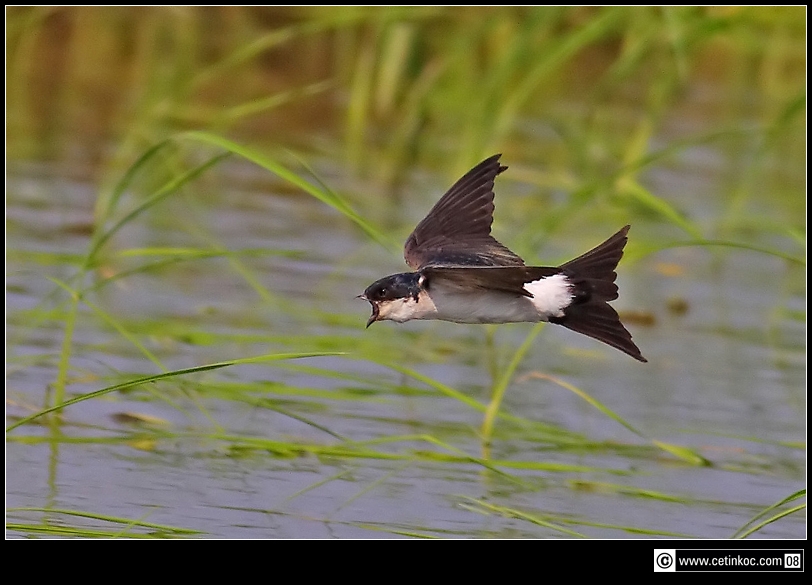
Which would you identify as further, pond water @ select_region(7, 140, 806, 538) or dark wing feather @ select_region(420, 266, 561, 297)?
pond water @ select_region(7, 140, 806, 538)

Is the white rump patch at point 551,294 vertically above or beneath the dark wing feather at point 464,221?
beneath

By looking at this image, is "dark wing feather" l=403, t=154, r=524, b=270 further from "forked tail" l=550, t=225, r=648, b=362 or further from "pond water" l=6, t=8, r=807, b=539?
"pond water" l=6, t=8, r=807, b=539

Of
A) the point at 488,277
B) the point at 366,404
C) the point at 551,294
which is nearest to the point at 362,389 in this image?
the point at 366,404

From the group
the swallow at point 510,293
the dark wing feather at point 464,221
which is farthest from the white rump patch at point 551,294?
the dark wing feather at point 464,221

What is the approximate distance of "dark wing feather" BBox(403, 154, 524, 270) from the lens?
133 inches

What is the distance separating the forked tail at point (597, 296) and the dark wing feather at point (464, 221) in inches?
10.8

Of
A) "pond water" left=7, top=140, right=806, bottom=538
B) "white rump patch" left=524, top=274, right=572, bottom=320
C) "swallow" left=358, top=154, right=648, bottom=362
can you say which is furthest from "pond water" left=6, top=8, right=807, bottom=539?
"white rump patch" left=524, top=274, right=572, bottom=320

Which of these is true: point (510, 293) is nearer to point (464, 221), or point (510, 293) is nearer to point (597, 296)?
point (597, 296)

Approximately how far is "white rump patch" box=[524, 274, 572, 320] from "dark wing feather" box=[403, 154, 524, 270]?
0.90ft

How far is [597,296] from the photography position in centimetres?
308

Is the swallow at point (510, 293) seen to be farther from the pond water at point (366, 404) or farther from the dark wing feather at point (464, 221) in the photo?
the pond water at point (366, 404)

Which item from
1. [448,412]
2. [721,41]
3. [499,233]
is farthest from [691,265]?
[721,41]

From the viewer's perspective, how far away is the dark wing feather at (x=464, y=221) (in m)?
3.38

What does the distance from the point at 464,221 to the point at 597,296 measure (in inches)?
19.1
